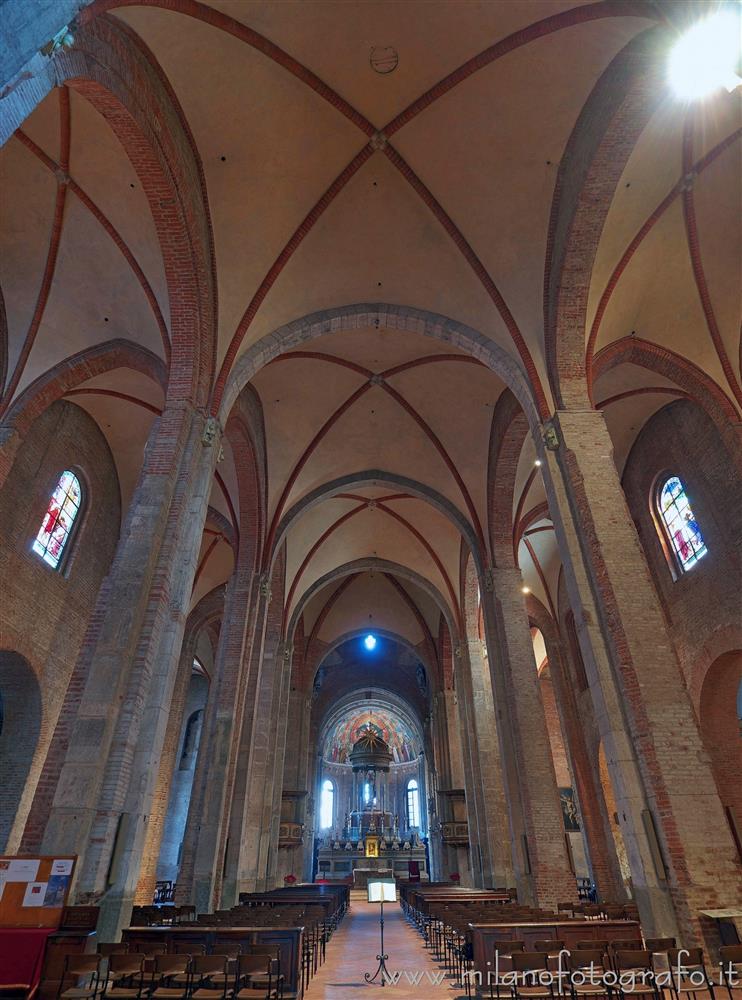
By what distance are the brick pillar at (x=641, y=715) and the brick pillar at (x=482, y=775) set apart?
674 centimetres

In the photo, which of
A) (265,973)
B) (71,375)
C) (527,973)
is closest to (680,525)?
(527,973)

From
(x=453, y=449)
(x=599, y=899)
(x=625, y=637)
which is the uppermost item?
(x=453, y=449)

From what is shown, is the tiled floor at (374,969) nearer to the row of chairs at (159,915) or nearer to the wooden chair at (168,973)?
the wooden chair at (168,973)

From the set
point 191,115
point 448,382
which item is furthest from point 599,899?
point 191,115

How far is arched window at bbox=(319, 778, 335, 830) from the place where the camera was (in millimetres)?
35469

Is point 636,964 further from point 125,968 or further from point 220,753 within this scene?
point 220,753

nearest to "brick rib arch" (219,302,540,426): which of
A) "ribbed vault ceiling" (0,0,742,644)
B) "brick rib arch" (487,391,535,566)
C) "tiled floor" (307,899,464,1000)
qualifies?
"ribbed vault ceiling" (0,0,742,644)

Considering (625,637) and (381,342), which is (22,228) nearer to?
(381,342)

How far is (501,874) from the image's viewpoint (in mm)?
13789

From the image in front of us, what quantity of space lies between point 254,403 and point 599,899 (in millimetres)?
16441

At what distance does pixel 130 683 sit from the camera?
652 centimetres

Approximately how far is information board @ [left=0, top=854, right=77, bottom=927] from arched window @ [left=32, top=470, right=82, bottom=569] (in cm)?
853

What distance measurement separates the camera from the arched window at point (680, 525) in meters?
12.5

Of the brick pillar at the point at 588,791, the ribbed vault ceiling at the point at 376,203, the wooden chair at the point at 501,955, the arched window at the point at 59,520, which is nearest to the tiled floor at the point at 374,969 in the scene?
the wooden chair at the point at 501,955
